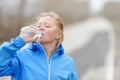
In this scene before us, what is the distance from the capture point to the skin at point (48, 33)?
17.3 feet

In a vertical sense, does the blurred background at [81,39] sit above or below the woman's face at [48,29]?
above

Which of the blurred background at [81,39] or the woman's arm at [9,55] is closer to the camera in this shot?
the woman's arm at [9,55]

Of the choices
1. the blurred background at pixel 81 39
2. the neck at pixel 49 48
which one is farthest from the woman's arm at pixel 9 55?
the blurred background at pixel 81 39

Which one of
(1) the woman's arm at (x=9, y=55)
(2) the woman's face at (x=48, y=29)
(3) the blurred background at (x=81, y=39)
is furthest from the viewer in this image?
(3) the blurred background at (x=81, y=39)

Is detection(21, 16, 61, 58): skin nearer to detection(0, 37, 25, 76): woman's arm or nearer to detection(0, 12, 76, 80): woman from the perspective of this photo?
detection(0, 12, 76, 80): woman

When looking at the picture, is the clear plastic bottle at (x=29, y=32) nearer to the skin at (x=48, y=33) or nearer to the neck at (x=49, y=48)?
the skin at (x=48, y=33)

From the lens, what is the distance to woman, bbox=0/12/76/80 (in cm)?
504

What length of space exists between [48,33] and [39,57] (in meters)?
0.27

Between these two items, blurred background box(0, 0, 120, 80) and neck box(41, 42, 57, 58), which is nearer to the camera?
neck box(41, 42, 57, 58)

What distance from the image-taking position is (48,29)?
5352mm

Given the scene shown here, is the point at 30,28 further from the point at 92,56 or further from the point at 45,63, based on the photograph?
the point at 92,56

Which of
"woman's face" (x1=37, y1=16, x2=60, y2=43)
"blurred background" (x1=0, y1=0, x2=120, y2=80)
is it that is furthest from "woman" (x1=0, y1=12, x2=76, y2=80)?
"blurred background" (x1=0, y1=0, x2=120, y2=80)

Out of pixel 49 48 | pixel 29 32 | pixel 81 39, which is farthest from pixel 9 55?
pixel 81 39

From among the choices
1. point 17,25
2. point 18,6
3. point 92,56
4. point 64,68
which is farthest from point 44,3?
point 64,68
